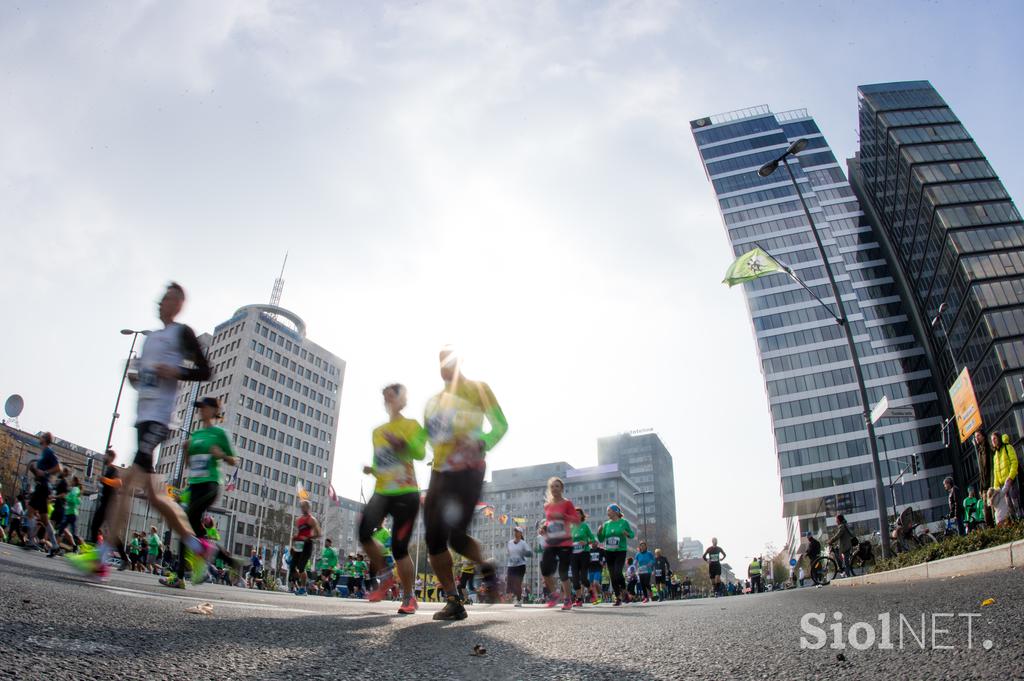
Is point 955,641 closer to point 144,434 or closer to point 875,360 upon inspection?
point 144,434

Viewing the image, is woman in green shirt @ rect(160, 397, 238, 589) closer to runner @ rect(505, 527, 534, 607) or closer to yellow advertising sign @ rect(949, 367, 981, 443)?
runner @ rect(505, 527, 534, 607)

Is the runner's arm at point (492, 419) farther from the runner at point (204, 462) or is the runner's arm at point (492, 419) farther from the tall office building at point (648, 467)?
the tall office building at point (648, 467)

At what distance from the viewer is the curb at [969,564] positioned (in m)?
5.63

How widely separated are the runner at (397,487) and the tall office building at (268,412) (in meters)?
82.1

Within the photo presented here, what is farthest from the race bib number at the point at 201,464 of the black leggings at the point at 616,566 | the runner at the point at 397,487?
the black leggings at the point at 616,566

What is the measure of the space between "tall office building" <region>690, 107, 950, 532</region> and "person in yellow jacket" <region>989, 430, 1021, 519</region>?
212 ft

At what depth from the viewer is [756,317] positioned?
8300 cm

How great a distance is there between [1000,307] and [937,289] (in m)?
12.4

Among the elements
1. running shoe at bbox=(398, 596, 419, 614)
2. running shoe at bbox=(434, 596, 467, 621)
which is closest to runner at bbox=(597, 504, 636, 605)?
running shoe at bbox=(398, 596, 419, 614)

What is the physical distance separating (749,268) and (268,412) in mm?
91312

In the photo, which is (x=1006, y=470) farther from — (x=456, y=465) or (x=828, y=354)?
(x=828, y=354)

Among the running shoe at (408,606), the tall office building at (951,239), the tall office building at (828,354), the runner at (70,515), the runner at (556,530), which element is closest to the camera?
the running shoe at (408,606)

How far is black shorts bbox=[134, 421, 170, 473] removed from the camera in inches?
156

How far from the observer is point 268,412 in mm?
94562
